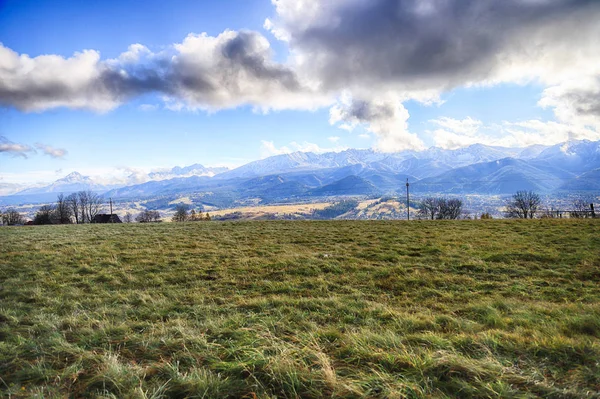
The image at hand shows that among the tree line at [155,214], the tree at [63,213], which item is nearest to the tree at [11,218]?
the tree line at [155,214]

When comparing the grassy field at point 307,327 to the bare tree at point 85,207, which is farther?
the bare tree at point 85,207

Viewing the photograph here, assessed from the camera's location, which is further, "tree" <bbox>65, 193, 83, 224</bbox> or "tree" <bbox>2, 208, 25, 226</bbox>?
"tree" <bbox>65, 193, 83, 224</bbox>

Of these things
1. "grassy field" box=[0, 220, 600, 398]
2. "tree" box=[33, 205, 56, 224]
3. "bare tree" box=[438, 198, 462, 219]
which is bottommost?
"bare tree" box=[438, 198, 462, 219]

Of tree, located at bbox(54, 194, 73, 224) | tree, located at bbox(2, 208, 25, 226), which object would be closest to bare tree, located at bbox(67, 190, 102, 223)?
tree, located at bbox(54, 194, 73, 224)

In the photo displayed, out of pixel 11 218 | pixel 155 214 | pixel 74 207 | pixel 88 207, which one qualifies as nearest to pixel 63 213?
pixel 74 207

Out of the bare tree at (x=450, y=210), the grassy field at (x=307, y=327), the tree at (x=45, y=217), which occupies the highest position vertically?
the tree at (x=45, y=217)

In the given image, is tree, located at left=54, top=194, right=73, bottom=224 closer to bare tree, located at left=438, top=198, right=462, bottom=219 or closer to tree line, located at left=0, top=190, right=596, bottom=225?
tree line, located at left=0, top=190, right=596, bottom=225

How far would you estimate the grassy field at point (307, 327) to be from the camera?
9.52ft

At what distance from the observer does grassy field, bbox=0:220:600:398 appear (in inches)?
114

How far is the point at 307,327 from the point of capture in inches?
185

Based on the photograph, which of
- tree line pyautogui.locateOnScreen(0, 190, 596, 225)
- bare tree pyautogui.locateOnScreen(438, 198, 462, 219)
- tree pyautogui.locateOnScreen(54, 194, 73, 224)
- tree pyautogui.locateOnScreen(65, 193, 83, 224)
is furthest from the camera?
tree pyautogui.locateOnScreen(65, 193, 83, 224)

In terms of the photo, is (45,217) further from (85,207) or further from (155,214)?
(155,214)

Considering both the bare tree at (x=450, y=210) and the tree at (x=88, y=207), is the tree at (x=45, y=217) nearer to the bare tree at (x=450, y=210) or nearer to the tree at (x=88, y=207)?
the tree at (x=88, y=207)

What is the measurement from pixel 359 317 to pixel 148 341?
364cm
